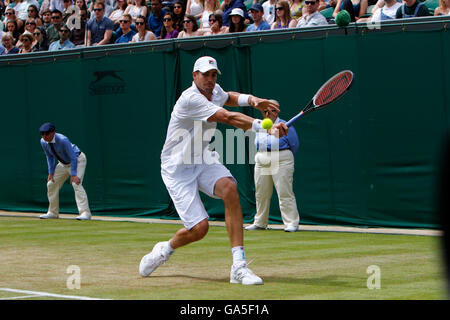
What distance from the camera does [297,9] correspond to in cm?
1466

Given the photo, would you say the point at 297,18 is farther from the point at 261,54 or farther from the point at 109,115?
the point at 109,115

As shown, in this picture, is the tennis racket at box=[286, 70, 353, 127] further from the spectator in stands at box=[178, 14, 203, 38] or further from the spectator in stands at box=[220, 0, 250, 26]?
the spectator in stands at box=[220, 0, 250, 26]

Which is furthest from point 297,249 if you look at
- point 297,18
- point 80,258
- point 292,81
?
point 297,18

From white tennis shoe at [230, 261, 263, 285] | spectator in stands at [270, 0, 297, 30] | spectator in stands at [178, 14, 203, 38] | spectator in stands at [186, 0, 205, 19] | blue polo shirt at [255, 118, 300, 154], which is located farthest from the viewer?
spectator in stands at [186, 0, 205, 19]

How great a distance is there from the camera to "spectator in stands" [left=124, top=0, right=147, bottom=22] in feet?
58.4

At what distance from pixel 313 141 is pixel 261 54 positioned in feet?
6.77

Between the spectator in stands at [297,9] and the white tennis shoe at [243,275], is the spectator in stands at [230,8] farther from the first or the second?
the white tennis shoe at [243,275]

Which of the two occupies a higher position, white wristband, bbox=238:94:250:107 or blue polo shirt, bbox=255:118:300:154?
white wristband, bbox=238:94:250:107

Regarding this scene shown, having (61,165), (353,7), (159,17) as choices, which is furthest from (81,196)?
(353,7)

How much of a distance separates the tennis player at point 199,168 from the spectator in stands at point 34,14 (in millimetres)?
15150

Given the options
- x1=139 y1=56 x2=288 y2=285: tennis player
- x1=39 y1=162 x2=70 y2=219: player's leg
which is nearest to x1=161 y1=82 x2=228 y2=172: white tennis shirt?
x1=139 y1=56 x2=288 y2=285: tennis player

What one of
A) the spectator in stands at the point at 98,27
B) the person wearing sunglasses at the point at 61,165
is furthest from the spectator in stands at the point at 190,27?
the person wearing sunglasses at the point at 61,165

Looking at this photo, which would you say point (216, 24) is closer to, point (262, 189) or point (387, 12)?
point (387, 12)

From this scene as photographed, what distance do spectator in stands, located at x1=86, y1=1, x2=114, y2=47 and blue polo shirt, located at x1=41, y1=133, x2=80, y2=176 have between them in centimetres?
402
